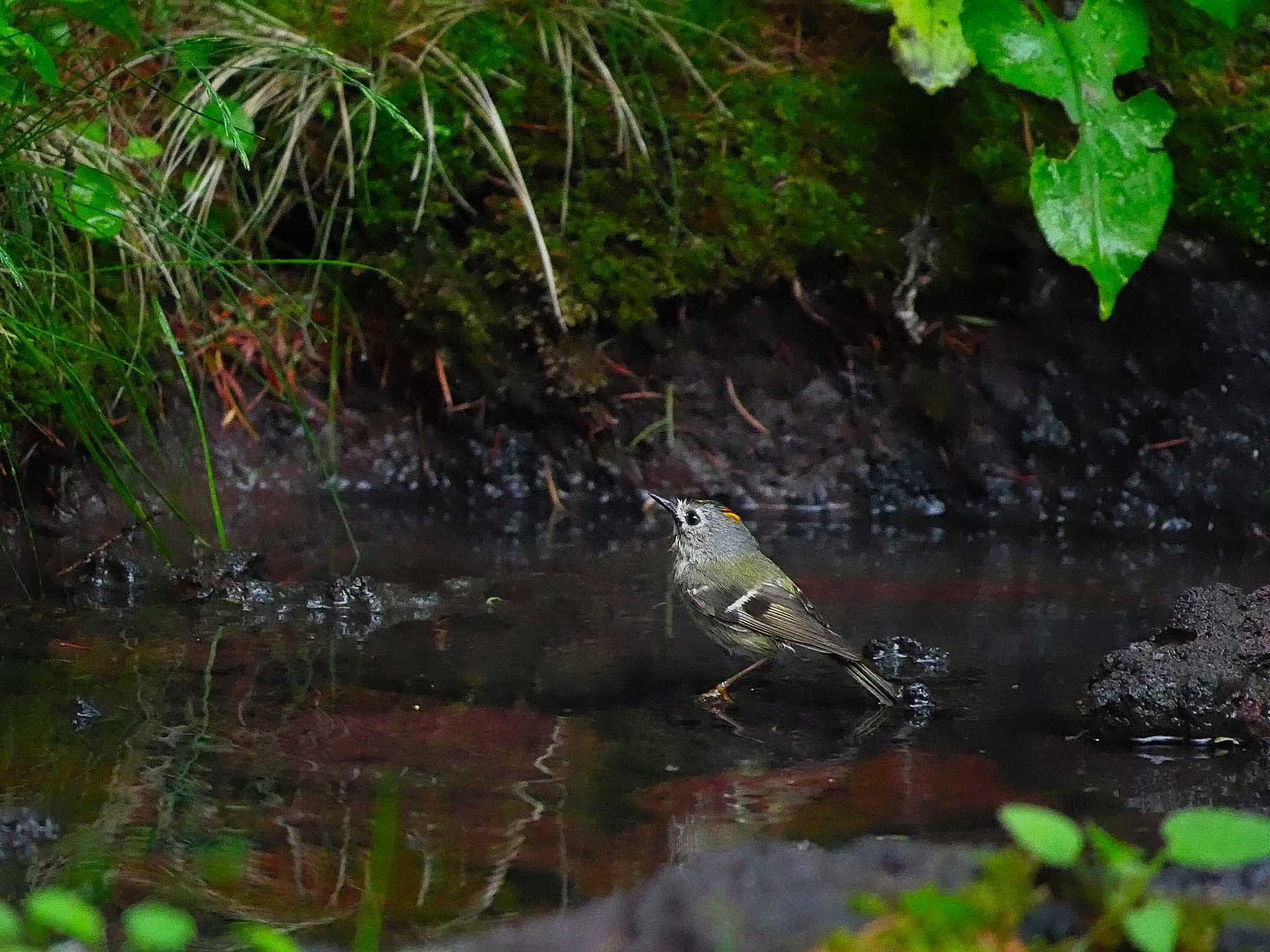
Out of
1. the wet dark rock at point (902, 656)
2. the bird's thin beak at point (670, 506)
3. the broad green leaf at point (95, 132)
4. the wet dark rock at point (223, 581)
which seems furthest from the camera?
the bird's thin beak at point (670, 506)

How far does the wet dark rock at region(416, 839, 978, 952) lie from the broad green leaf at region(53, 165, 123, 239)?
113 inches

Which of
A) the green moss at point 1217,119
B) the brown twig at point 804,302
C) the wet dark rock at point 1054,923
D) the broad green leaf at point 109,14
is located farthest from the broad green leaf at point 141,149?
the wet dark rock at point 1054,923

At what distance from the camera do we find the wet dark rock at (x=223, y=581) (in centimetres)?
464

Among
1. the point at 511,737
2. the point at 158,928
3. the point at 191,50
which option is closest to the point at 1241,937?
the point at 158,928

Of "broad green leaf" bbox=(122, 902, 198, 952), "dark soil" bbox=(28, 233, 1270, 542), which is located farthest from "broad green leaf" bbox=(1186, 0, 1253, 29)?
"broad green leaf" bbox=(122, 902, 198, 952)

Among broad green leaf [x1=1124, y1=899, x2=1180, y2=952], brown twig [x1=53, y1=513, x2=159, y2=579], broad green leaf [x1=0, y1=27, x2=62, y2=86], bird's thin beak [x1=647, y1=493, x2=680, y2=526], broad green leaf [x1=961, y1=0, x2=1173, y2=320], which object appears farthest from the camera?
broad green leaf [x1=961, y1=0, x2=1173, y2=320]

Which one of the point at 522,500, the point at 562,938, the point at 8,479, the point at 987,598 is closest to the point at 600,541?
the point at 522,500

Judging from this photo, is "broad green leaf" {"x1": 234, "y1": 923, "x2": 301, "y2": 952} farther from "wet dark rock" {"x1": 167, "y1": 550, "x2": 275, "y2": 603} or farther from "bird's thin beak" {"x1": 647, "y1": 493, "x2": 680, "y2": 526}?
"bird's thin beak" {"x1": 647, "y1": 493, "x2": 680, "y2": 526}

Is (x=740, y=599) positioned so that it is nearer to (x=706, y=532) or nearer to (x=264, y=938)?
(x=706, y=532)

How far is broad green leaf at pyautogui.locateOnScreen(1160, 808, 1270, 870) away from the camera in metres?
1.79

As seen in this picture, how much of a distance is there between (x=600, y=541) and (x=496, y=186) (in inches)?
67.2

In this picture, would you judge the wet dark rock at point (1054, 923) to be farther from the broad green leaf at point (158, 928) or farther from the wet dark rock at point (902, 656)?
the wet dark rock at point (902, 656)

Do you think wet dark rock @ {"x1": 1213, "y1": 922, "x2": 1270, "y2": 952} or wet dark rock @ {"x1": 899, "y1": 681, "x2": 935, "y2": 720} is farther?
wet dark rock @ {"x1": 899, "y1": 681, "x2": 935, "y2": 720}

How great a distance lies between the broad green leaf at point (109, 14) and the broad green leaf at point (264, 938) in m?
3.12
